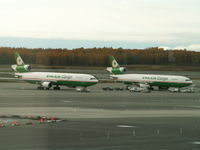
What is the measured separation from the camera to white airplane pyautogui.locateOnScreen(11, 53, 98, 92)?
11706cm

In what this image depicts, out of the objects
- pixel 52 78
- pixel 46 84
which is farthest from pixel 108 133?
pixel 52 78

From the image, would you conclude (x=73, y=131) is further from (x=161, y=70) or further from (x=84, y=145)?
(x=161, y=70)

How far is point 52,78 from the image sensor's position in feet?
395

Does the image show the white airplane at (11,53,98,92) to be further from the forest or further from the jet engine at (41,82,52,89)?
the forest

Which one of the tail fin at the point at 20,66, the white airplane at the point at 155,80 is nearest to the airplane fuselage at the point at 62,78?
the tail fin at the point at 20,66

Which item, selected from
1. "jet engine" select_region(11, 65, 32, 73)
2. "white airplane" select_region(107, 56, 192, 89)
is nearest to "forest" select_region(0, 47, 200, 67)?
"jet engine" select_region(11, 65, 32, 73)

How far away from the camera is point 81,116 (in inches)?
2128

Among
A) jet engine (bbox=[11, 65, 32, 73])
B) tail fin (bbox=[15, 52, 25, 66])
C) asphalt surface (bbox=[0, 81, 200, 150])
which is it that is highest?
tail fin (bbox=[15, 52, 25, 66])

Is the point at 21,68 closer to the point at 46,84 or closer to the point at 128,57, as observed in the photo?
the point at 46,84

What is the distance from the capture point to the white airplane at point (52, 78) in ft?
384

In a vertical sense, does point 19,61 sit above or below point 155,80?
above

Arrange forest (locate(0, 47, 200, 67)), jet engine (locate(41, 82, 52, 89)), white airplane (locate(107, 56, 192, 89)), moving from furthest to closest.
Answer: forest (locate(0, 47, 200, 67))
white airplane (locate(107, 56, 192, 89))
jet engine (locate(41, 82, 52, 89))

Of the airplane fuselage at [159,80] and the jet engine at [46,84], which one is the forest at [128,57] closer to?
the jet engine at [46,84]

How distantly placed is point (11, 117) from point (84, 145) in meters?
20.5
